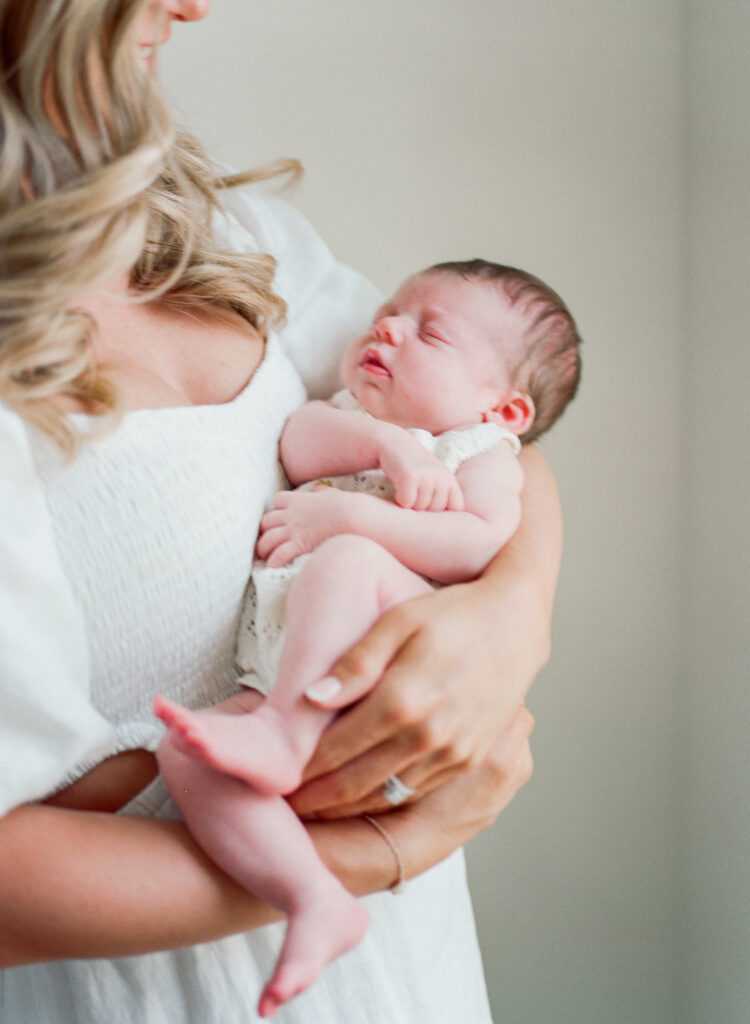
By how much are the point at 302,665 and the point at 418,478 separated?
23 centimetres

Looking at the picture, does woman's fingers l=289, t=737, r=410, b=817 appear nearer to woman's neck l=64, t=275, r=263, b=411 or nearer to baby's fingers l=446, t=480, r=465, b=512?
baby's fingers l=446, t=480, r=465, b=512

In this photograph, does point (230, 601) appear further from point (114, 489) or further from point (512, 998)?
point (512, 998)

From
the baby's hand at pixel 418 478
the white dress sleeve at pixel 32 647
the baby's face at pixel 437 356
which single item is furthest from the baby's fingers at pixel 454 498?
the white dress sleeve at pixel 32 647

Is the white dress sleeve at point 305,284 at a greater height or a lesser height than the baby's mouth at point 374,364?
greater

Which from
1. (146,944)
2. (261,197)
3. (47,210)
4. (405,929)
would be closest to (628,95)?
(261,197)

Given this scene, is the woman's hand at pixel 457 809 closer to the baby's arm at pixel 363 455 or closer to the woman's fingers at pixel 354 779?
the woman's fingers at pixel 354 779

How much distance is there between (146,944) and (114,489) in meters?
0.37

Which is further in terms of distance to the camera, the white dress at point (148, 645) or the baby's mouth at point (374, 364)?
A: the baby's mouth at point (374, 364)

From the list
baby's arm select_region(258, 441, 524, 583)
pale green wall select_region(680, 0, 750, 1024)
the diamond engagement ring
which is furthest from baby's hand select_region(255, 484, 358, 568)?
pale green wall select_region(680, 0, 750, 1024)

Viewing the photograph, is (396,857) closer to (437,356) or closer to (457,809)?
(457,809)

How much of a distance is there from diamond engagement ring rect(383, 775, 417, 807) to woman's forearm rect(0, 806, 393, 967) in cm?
7

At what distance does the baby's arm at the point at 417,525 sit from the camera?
2.69ft

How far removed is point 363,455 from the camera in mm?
908

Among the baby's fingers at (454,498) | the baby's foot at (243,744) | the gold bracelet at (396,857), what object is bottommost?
the gold bracelet at (396,857)
